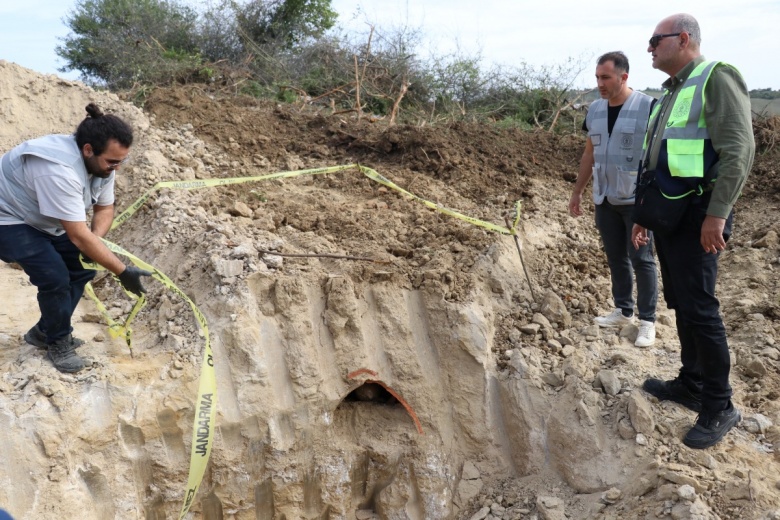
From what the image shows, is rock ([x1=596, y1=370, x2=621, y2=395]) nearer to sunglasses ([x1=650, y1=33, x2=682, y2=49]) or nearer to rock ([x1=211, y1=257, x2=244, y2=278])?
sunglasses ([x1=650, y1=33, x2=682, y2=49])

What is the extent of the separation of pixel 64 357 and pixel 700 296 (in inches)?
147

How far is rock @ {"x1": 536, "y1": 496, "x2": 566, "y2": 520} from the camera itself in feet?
12.7

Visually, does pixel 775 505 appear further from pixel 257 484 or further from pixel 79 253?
pixel 79 253

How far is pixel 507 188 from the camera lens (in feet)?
20.3

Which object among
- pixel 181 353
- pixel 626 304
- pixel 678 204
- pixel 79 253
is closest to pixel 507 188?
pixel 626 304

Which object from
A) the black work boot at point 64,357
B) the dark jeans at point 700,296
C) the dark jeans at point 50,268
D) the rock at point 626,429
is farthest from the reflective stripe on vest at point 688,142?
the black work boot at point 64,357

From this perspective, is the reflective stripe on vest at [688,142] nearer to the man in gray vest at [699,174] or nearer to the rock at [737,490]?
the man in gray vest at [699,174]

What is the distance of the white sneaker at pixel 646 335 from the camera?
451 cm

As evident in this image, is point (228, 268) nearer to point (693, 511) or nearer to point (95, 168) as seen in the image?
point (95, 168)

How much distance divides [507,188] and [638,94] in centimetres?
208

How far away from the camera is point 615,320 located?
475cm

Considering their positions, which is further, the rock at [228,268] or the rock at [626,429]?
the rock at [228,268]

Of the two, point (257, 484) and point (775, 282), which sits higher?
point (775, 282)

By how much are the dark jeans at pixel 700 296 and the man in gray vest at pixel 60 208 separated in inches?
119
